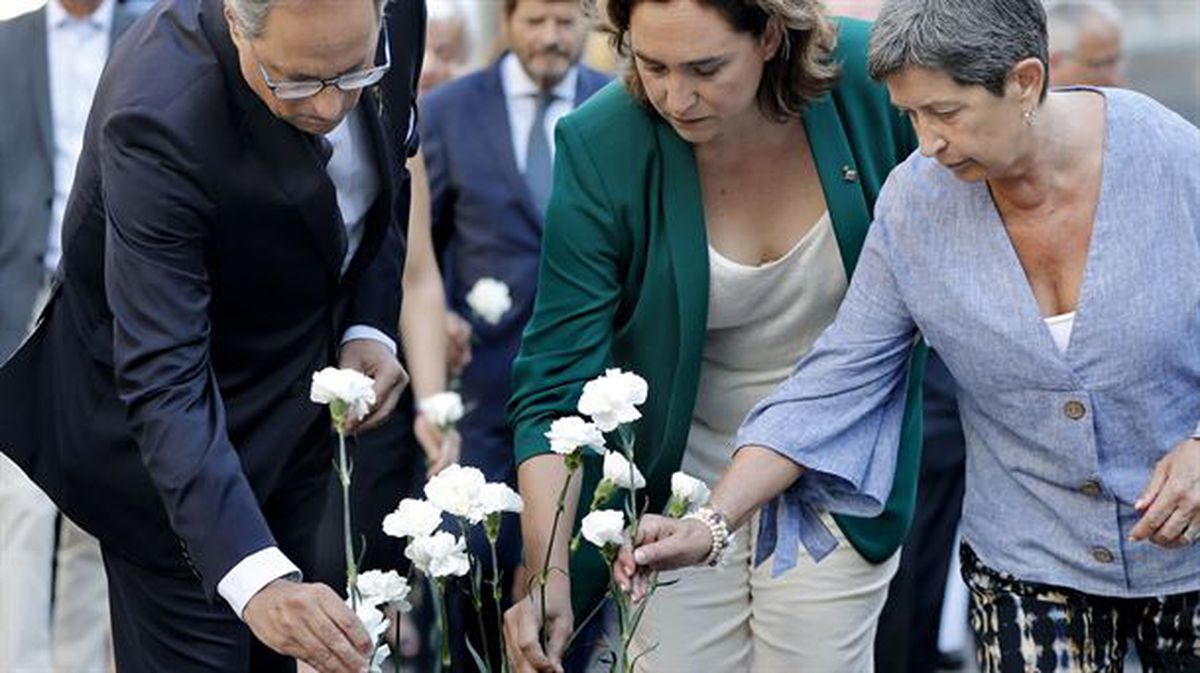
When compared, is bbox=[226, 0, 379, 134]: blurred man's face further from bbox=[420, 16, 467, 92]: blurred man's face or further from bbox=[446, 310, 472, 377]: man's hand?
bbox=[420, 16, 467, 92]: blurred man's face

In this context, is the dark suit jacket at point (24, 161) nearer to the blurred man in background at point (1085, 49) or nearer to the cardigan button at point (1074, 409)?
the blurred man in background at point (1085, 49)

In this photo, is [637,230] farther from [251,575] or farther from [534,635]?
[251,575]

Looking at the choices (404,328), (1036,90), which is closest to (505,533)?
(404,328)

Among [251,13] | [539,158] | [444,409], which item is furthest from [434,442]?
[251,13]

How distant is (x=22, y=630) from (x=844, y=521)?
2734 mm

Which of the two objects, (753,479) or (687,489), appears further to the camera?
(753,479)

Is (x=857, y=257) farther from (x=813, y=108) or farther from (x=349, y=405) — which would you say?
(x=349, y=405)

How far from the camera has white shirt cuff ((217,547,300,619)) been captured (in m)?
3.63

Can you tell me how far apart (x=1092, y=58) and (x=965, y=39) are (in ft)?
11.9

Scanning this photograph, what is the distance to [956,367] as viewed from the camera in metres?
4.08

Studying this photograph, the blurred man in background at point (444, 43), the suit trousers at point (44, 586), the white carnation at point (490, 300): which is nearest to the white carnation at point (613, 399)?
the white carnation at point (490, 300)

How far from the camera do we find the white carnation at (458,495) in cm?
360

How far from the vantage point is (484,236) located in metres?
6.81

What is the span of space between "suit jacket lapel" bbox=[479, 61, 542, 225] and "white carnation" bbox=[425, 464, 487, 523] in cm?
321
